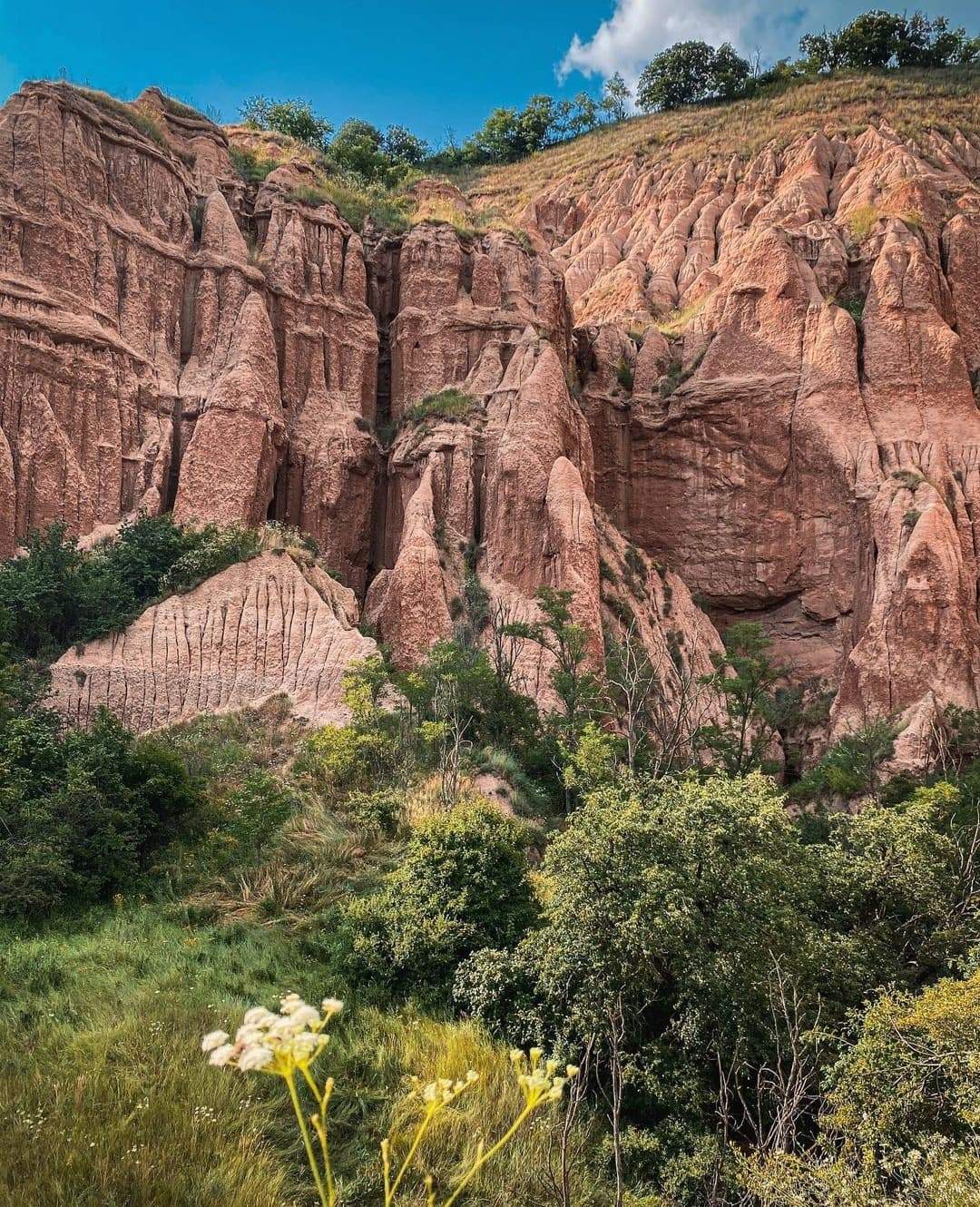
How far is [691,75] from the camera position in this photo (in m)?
68.8

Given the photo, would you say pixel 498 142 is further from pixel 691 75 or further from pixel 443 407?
pixel 443 407

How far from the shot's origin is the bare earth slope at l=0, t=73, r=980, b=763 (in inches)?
1058

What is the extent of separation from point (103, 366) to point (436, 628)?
42.1ft

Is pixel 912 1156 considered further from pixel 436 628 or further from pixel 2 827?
pixel 436 628

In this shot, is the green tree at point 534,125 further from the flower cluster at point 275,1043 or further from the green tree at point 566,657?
the flower cluster at point 275,1043

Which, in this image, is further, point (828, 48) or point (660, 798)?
point (828, 48)

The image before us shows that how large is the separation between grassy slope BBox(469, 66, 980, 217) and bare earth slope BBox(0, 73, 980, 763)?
9447 millimetres

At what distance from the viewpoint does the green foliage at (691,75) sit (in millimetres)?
66062

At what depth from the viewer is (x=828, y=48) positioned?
6338cm

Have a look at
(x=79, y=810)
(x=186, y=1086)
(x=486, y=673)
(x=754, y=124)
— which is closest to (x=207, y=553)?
(x=486, y=673)

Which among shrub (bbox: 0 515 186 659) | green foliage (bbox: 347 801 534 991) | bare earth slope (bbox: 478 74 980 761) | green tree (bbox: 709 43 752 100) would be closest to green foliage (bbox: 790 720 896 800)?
bare earth slope (bbox: 478 74 980 761)

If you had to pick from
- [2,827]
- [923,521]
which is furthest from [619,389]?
[2,827]

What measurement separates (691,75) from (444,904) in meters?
73.2

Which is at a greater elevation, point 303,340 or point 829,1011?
point 303,340
